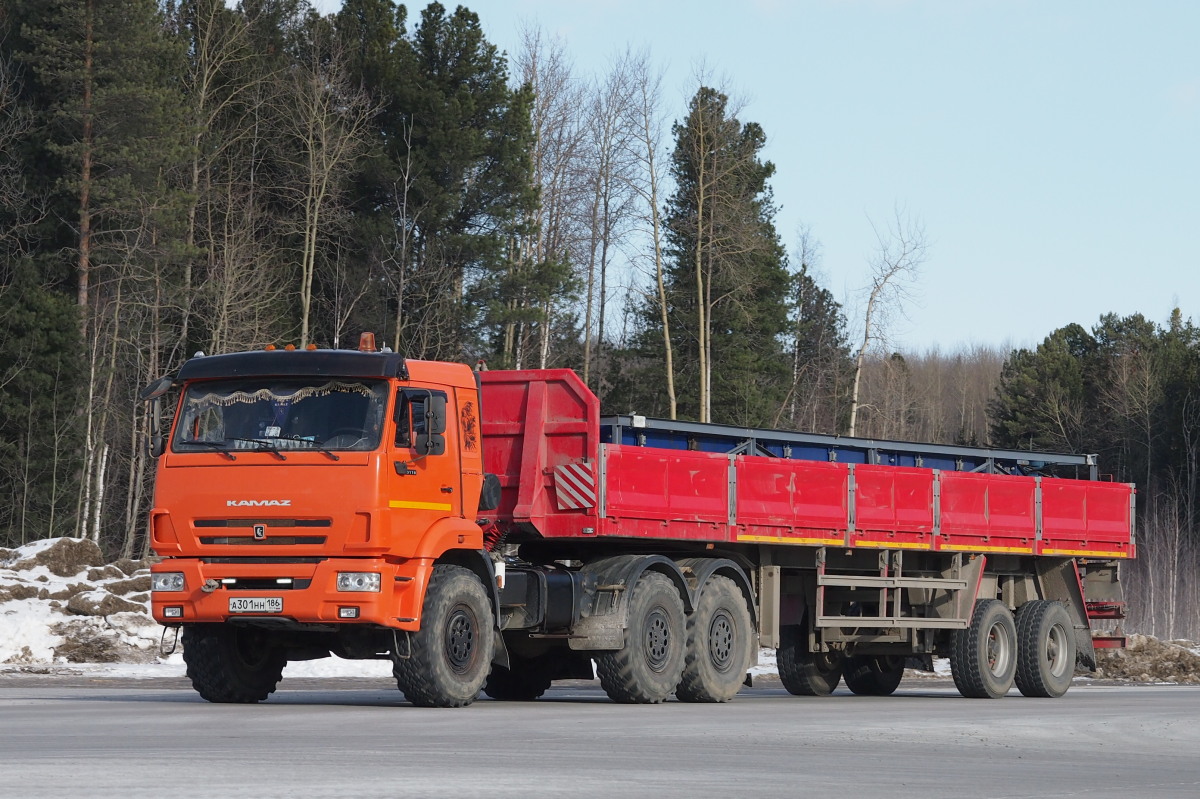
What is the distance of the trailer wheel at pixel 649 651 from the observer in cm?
1667

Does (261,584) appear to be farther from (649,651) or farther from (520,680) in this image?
(520,680)

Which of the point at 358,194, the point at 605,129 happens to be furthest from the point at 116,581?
the point at 605,129

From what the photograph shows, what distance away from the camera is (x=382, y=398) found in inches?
580

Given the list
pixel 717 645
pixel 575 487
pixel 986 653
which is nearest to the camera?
pixel 575 487

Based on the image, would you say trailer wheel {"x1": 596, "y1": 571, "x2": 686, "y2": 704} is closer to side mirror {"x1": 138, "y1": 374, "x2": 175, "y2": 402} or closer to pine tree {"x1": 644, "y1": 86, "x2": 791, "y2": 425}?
side mirror {"x1": 138, "y1": 374, "x2": 175, "y2": 402}

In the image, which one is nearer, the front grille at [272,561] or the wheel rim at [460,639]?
the front grille at [272,561]

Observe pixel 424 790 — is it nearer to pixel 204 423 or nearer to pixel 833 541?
pixel 204 423

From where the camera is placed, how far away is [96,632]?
26234 millimetres

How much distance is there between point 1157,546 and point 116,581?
173 ft

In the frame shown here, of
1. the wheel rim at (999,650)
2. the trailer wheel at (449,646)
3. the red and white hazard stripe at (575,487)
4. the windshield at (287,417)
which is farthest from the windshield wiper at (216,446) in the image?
the wheel rim at (999,650)

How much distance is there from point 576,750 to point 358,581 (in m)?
3.82

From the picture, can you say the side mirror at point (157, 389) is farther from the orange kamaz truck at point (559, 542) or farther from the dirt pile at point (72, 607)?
the dirt pile at point (72, 607)

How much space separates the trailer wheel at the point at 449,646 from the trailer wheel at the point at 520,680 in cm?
335

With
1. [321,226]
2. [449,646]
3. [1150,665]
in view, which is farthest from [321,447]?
[321,226]
